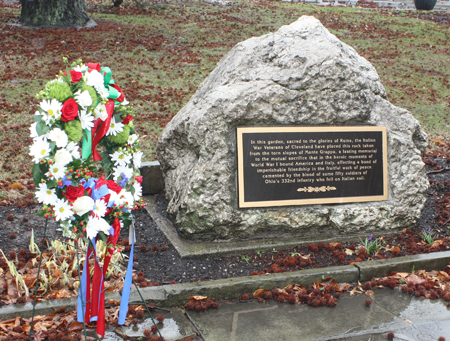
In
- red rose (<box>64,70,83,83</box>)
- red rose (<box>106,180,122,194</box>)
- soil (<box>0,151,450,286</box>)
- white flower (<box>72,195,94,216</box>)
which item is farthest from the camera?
soil (<box>0,151,450,286</box>)

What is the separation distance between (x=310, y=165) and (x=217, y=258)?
141 cm

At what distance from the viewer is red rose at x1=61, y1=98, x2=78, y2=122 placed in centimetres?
274

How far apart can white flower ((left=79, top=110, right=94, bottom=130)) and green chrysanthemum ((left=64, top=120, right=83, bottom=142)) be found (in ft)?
0.14

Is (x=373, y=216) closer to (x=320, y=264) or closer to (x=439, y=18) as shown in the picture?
(x=320, y=264)

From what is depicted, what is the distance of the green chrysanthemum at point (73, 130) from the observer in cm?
278

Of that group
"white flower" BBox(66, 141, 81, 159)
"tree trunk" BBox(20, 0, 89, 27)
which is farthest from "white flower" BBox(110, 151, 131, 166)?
"tree trunk" BBox(20, 0, 89, 27)

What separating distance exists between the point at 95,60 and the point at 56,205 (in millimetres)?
8876

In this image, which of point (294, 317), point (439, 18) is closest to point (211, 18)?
point (439, 18)

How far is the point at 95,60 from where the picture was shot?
35.6 feet

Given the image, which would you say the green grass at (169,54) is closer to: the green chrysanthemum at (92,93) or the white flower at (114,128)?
the white flower at (114,128)

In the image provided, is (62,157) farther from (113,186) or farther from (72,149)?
(113,186)

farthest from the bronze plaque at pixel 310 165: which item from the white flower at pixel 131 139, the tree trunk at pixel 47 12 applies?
the tree trunk at pixel 47 12

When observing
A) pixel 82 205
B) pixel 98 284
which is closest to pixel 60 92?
pixel 82 205

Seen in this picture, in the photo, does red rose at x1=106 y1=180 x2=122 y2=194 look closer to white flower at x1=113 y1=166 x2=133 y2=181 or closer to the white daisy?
white flower at x1=113 y1=166 x2=133 y2=181
